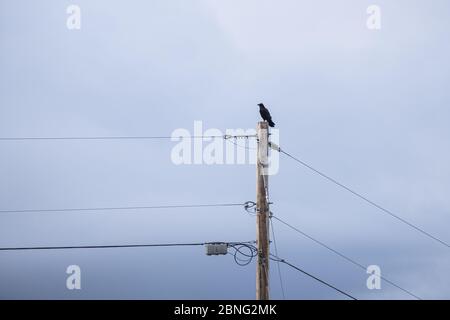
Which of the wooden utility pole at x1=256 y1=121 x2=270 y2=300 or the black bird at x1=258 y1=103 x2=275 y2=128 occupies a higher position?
the black bird at x1=258 y1=103 x2=275 y2=128

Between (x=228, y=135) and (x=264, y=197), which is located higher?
(x=228, y=135)

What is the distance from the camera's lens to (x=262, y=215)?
917 inches

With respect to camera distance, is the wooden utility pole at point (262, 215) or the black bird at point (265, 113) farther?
the black bird at point (265, 113)

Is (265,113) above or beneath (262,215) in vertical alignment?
above

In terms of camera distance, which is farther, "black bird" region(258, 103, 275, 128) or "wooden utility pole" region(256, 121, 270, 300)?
"black bird" region(258, 103, 275, 128)

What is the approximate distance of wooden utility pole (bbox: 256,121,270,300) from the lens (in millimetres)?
23094

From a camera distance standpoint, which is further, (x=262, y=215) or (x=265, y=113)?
(x=265, y=113)

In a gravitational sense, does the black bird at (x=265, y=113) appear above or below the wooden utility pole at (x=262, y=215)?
above

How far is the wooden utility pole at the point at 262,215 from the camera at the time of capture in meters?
23.1
